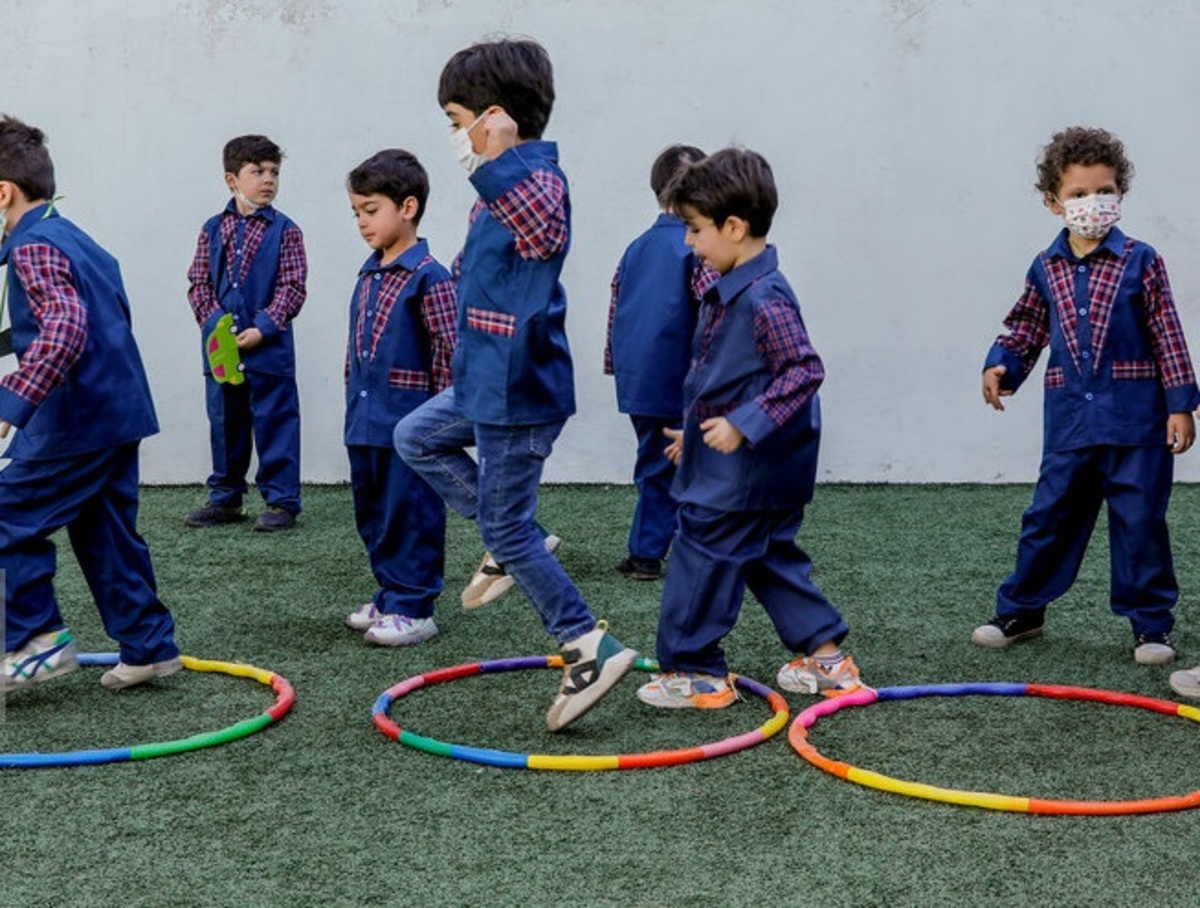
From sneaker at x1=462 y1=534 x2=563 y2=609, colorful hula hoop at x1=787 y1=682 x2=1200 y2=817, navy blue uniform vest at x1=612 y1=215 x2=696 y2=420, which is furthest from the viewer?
navy blue uniform vest at x1=612 y1=215 x2=696 y2=420

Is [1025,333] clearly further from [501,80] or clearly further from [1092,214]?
[501,80]

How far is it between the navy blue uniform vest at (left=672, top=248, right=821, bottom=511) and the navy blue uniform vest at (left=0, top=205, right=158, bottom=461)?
1.64 m

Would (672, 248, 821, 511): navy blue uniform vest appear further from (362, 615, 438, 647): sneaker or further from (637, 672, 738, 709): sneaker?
(362, 615, 438, 647): sneaker

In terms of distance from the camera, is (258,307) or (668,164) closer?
(668,164)

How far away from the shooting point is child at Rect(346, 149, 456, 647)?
574 cm

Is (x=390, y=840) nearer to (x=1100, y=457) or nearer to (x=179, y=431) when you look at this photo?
(x=1100, y=457)

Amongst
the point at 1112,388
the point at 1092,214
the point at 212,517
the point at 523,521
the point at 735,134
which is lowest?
the point at 212,517

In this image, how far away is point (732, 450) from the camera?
14.7 ft

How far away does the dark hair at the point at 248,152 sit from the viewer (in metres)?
8.07

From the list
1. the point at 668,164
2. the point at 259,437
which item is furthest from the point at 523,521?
the point at 259,437

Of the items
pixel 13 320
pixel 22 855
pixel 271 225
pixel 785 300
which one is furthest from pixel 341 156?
pixel 22 855

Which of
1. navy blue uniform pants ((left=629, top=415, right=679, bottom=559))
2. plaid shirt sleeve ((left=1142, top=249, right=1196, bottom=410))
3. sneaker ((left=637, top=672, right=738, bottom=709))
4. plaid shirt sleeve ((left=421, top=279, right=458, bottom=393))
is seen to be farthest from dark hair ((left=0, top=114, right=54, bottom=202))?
plaid shirt sleeve ((left=1142, top=249, right=1196, bottom=410))

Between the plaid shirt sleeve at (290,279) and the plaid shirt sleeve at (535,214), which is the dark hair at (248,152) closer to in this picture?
the plaid shirt sleeve at (290,279)

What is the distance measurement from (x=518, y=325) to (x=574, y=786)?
1236 mm
